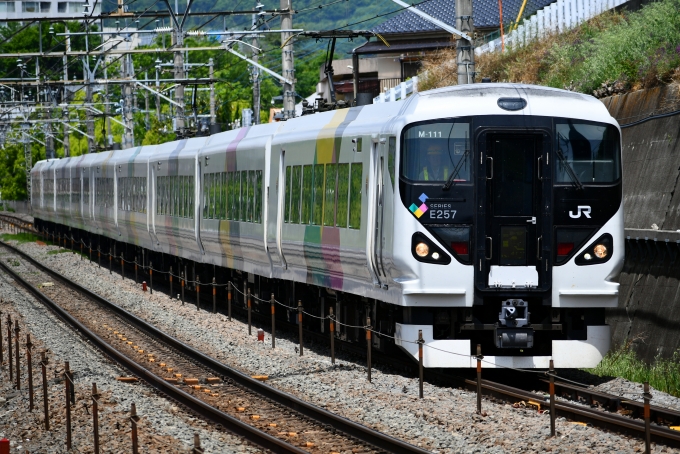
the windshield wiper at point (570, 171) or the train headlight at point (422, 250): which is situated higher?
the windshield wiper at point (570, 171)

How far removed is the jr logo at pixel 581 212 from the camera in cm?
1348

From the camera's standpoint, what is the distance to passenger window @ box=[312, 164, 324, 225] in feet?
56.0

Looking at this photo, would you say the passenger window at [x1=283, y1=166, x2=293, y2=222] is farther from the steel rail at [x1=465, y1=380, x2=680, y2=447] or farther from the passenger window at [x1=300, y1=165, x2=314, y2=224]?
the steel rail at [x1=465, y1=380, x2=680, y2=447]

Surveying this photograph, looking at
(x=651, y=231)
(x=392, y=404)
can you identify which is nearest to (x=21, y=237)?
(x=651, y=231)

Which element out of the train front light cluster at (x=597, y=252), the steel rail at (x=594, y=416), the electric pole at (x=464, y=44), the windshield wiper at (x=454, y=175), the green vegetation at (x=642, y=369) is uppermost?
the electric pole at (x=464, y=44)

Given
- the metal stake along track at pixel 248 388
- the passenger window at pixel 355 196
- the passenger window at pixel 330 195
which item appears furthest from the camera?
the passenger window at pixel 330 195

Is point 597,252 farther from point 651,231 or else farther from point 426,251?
point 651,231

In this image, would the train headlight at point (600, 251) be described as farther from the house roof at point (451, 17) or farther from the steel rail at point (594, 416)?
the house roof at point (451, 17)

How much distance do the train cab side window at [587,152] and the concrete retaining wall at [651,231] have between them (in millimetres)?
1596

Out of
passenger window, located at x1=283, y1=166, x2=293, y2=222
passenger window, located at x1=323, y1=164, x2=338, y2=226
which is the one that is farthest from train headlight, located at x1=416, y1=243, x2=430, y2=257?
passenger window, located at x1=283, y1=166, x2=293, y2=222

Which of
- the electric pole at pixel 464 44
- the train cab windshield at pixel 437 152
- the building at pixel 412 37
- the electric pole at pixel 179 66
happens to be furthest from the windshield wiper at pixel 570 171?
the building at pixel 412 37

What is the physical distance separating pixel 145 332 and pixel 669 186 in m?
9.27

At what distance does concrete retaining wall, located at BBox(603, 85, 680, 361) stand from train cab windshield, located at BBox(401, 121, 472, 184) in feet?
9.66

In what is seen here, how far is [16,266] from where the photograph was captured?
3831 centimetres
